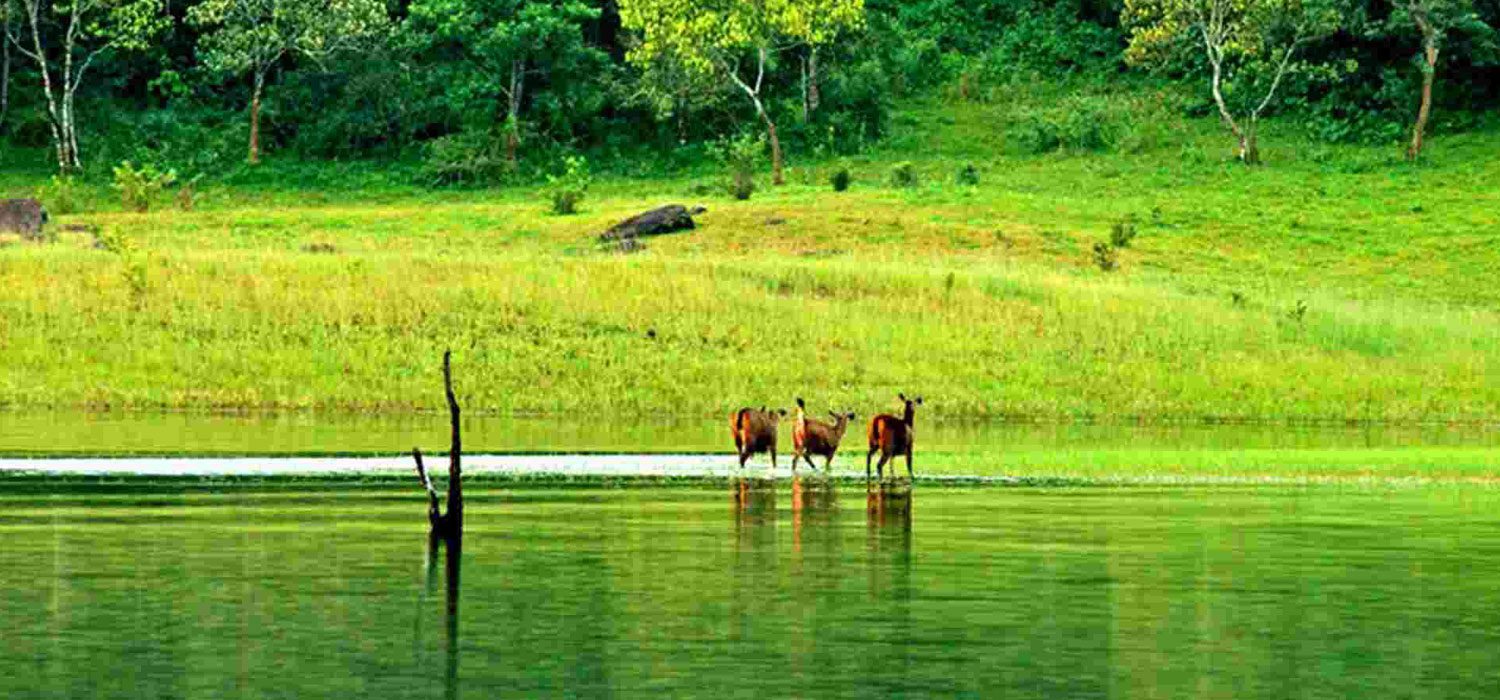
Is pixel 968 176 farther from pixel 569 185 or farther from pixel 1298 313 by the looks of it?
pixel 1298 313

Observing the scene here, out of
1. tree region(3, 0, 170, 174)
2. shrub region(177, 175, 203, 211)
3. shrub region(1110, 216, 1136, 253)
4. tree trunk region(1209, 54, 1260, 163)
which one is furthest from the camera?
tree region(3, 0, 170, 174)

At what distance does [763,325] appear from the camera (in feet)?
194

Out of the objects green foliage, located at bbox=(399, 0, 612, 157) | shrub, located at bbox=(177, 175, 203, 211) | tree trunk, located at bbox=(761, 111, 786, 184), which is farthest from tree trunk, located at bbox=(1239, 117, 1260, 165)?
shrub, located at bbox=(177, 175, 203, 211)

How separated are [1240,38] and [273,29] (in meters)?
32.0

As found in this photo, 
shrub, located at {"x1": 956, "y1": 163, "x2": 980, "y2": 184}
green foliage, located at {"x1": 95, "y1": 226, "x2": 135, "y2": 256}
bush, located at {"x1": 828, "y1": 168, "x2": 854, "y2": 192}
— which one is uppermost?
shrub, located at {"x1": 956, "y1": 163, "x2": 980, "y2": 184}

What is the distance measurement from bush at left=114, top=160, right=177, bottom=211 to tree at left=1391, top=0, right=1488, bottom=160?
38.3 meters

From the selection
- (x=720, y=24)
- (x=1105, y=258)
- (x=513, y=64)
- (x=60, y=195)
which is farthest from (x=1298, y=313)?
(x=513, y=64)

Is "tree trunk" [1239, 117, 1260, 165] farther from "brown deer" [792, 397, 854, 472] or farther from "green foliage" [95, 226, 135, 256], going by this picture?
"brown deer" [792, 397, 854, 472]

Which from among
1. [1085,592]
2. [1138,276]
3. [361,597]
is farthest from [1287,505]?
[1138,276]

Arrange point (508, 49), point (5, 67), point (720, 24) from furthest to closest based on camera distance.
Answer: point (5, 67), point (508, 49), point (720, 24)

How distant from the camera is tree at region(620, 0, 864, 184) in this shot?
93.6 metres

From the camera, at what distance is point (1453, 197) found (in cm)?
8512

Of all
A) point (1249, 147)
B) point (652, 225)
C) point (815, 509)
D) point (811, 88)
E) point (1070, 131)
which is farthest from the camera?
point (811, 88)

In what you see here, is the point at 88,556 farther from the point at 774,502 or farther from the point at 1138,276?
the point at 1138,276
